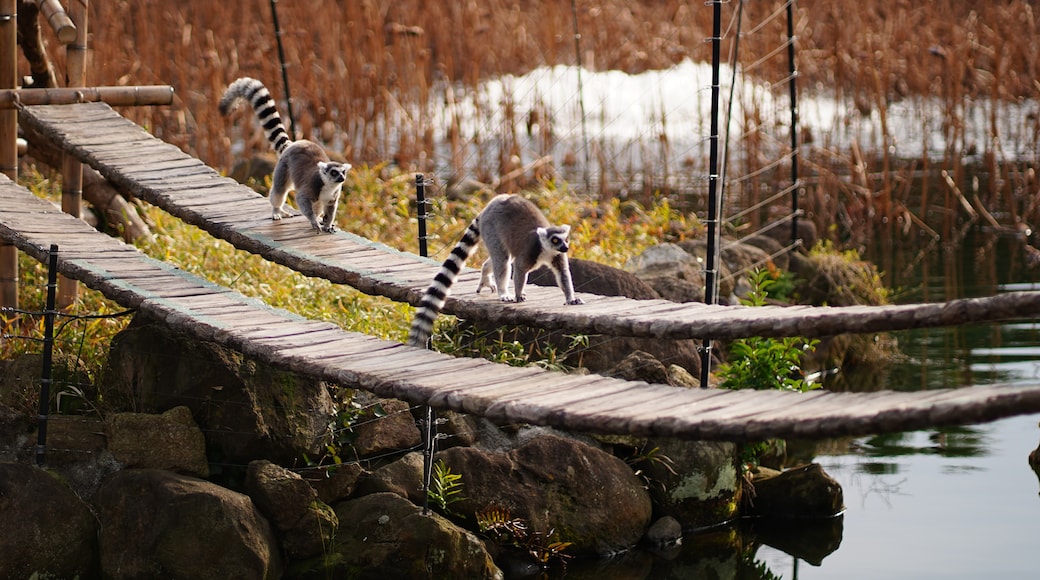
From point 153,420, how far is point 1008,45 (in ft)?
36.0

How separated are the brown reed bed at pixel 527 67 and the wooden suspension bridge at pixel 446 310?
4.35 metres

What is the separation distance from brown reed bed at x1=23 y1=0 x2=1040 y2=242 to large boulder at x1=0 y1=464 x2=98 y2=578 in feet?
19.1

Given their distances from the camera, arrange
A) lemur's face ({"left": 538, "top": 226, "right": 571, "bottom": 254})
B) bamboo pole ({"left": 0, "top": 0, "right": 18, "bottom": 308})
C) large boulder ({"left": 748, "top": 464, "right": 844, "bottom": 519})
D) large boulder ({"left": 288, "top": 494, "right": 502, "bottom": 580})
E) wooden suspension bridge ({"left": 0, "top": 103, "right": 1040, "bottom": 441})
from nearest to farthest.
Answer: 1. wooden suspension bridge ({"left": 0, "top": 103, "right": 1040, "bottom": 441})
2. lemur's face ({"left": 538, "top": 226, "right": 571, "bottom": 254})
3. large boulder ({"left": 288, "top": 494, "right": 502, "bottom": 580})
4. large boulder ({"left": 748, "top": 464, "right": 844, "bottom": 519})
5. bamboo pole ({"left": 0, "top": 0, "right": 18, "bottom": 308})

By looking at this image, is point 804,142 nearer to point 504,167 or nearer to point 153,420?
point 504,167

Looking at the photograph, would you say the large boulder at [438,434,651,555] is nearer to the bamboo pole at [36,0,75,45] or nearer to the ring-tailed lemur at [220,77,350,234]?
the ring-tailed lemur at [220,77,350,234]

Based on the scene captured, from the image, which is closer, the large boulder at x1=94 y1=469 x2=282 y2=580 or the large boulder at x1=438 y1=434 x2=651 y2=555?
the large boulder at x1=94 y1=469 x2=282 y2=580

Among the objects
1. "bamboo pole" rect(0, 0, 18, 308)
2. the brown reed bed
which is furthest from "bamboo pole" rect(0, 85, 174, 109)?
the brown reed bed

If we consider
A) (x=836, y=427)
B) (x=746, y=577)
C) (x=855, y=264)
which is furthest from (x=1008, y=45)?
(x=836, y=427)

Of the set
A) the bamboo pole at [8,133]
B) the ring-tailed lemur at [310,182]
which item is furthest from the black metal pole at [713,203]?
the bamboo pole at [8,133]

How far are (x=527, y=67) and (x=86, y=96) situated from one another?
766cm

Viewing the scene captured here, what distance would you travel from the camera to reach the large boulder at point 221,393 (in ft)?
19.9

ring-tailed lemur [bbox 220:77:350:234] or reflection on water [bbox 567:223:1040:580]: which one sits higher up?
ring-tailed lemur [bbox 220:77:350:234]

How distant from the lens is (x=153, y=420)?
19.5 ft

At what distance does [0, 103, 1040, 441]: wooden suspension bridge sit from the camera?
12.7ft
